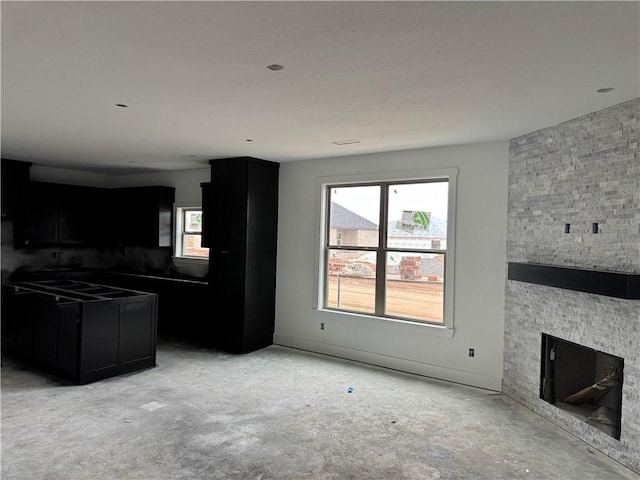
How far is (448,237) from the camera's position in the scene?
16.0ft

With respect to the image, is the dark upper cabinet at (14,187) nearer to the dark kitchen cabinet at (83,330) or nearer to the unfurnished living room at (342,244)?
the unfurnished living room at (342,244)

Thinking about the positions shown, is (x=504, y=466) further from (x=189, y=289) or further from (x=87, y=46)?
(x=189, y=289)

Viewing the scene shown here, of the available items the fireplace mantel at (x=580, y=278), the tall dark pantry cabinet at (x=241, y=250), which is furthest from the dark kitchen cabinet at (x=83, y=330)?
the fireplace mantel at (x=580, y=278)

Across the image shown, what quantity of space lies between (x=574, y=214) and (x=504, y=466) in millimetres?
2039

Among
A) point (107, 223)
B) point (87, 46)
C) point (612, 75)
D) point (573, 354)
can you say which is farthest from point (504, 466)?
point (107, 223)

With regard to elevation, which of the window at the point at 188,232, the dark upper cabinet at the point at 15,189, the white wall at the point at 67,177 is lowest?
the window at the point at 188,232

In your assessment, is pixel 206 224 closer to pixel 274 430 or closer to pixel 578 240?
pixel 274 430

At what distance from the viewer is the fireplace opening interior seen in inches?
131

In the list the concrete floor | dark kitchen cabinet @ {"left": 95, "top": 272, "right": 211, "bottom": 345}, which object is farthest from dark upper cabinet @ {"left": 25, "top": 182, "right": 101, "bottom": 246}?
the concrete floor

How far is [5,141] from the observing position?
515cm

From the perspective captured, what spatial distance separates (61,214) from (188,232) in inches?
81.6

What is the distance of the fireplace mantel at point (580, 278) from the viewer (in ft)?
9.43

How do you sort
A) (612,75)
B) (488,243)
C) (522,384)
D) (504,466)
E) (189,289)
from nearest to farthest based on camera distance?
(612,75) → (504,466) → (522,384) → (488,243) → (189,289)

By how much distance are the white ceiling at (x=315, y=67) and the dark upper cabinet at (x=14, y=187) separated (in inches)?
103
